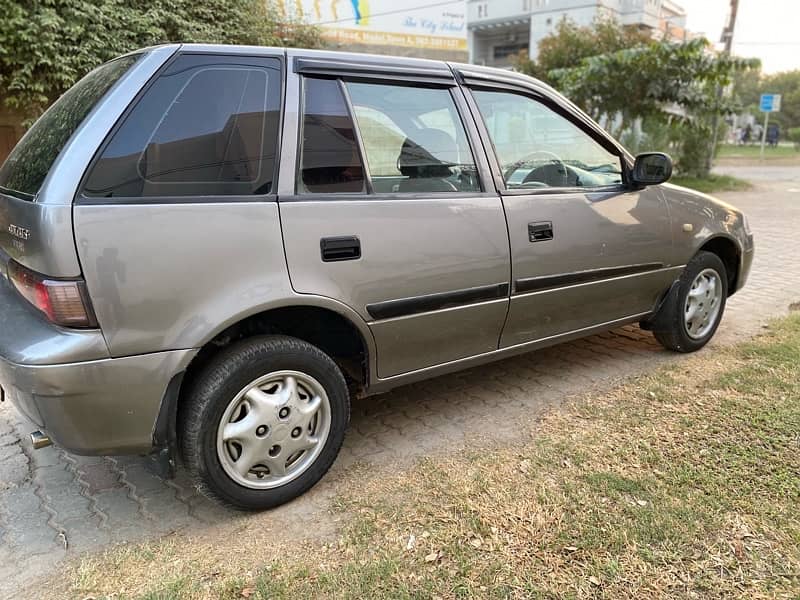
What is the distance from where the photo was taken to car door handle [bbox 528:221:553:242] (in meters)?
3.07

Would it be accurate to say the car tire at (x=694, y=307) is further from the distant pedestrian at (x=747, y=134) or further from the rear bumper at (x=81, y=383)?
the distant pedestrian at (x=747, y=134)

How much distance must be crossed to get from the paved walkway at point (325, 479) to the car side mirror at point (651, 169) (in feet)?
4.10

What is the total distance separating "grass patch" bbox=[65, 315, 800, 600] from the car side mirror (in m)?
1.37

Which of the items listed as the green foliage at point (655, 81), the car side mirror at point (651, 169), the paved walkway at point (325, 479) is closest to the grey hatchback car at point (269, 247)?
the car side mirror at point (651, 169)

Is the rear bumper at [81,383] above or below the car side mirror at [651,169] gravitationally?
below

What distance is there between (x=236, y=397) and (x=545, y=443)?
1.55 metres

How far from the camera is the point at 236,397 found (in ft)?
7.61

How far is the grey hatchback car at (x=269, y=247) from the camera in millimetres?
2057

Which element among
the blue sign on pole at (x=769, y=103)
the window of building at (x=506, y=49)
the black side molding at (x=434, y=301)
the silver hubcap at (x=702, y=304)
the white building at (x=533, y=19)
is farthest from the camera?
the window of building at (x=506, y=49)

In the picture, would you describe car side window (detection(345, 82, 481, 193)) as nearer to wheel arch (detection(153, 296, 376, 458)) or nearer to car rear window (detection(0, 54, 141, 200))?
wheel arch (detection(153, 296, 376, 458))

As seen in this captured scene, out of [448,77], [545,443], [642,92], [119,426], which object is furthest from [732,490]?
[642,92]

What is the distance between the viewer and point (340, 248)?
2.47 metres

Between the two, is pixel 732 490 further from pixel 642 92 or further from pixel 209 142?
pixel 642 92

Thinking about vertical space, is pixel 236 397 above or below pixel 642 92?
below
